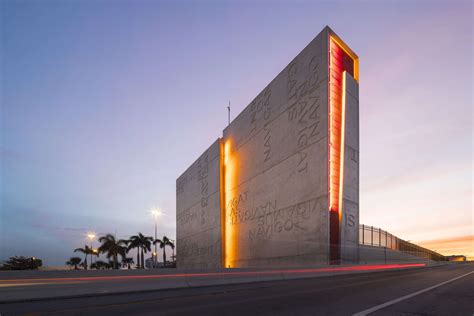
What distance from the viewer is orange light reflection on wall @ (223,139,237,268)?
4669 cm

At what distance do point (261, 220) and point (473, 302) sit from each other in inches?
1198

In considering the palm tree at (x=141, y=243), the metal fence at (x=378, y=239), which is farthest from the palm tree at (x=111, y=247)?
the metal fence at (x=378, y=239)

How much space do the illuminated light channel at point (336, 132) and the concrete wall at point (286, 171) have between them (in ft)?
1.87

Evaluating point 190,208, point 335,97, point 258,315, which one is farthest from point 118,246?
point 258,315

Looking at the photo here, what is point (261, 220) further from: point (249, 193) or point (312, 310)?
point (312, 310)

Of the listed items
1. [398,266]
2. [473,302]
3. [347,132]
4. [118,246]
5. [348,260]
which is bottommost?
Result: [118,246]

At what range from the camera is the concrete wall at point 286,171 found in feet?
97.1

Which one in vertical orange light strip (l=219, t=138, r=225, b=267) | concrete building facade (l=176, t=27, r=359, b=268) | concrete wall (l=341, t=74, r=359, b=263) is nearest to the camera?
concrete building facade (l=176, t=27, r=359, b=268)

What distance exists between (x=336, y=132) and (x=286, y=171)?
23.9 ft

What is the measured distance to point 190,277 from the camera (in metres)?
15.4

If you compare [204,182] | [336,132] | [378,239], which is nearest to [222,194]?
[204,182]

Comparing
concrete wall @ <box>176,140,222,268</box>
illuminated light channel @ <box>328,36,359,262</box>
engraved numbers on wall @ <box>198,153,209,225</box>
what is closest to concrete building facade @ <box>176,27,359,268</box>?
illuminated light channel @ <box>328,36,359,262</box>

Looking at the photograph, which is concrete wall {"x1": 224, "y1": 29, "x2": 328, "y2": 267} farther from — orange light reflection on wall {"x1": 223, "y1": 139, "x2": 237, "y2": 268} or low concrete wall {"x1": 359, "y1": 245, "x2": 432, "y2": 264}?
low concrete wall {"x1": 359, "y1": 245, "x2": 432, "y2": 264}

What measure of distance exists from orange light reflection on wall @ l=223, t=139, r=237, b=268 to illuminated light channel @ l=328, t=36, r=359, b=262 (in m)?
20.1
